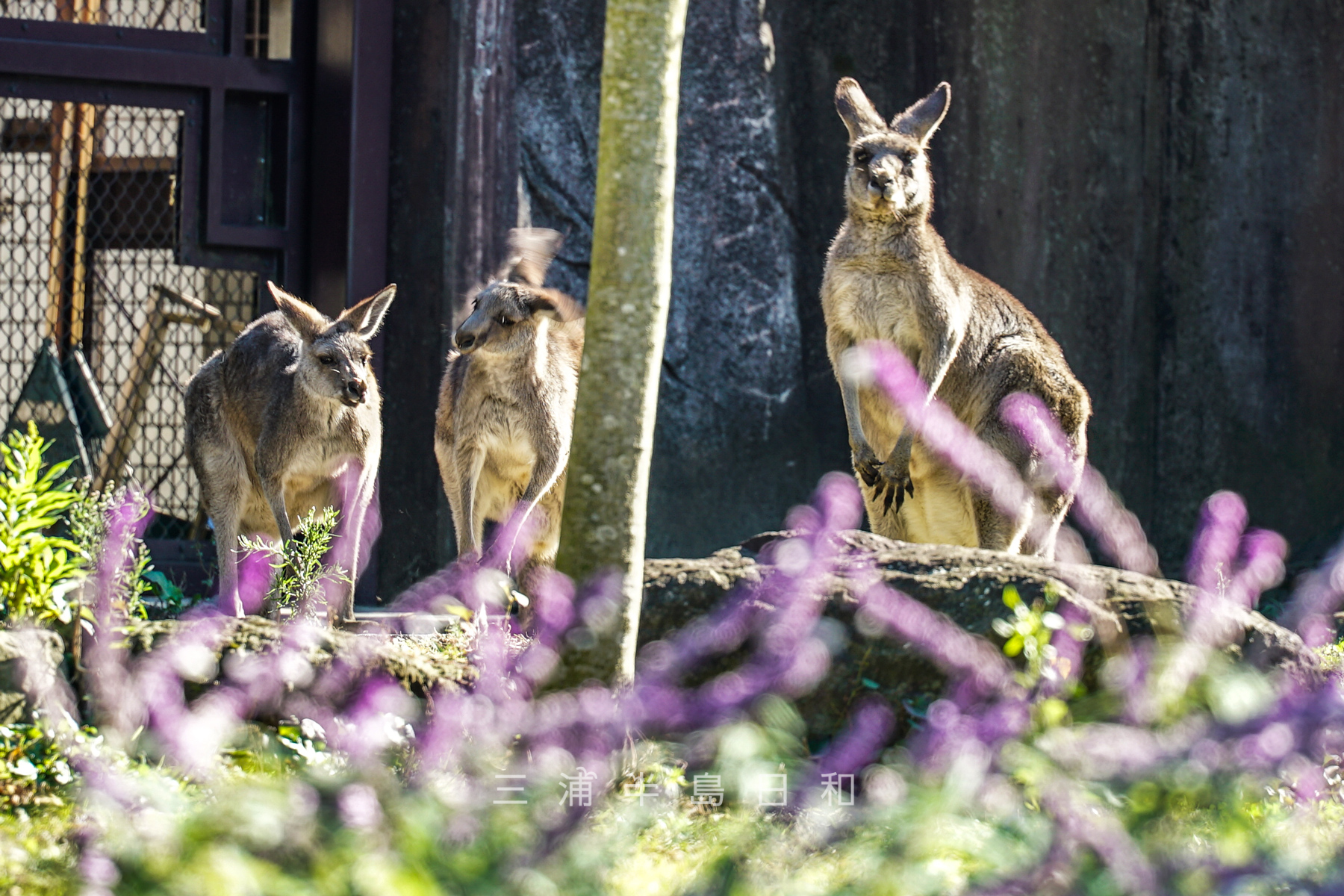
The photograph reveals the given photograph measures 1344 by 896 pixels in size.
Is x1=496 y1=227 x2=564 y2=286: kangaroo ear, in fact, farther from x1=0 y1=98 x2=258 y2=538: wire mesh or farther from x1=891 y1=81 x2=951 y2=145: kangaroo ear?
x1=0 y1=98 x2=258 y2=538: wire mesh

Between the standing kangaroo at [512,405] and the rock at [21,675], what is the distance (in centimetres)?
215

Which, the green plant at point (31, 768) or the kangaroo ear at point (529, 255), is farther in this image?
the kangaroo ear at point (529, 255)

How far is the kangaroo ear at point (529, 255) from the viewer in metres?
6.04

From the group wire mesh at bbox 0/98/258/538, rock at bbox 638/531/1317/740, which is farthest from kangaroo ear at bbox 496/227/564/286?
rock at bbox 638/531/1317/740


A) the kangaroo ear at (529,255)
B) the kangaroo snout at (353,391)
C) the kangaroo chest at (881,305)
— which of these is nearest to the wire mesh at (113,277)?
the kangaroo ear at (529,255)

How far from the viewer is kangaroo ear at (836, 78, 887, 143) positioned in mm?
5965

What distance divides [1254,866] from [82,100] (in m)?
6.24

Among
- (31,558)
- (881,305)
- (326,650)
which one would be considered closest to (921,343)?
Answer: (881,305)

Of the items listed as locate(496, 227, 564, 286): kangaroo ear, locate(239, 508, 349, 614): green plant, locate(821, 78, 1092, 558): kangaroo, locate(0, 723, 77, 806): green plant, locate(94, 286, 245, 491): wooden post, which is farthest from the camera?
locate(94, 286, 245, 491): wooden post

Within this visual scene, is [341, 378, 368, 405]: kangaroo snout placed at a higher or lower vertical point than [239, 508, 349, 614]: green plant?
higher

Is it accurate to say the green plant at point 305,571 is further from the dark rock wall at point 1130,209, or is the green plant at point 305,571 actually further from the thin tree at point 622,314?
the dark rock wall at point 1130,209

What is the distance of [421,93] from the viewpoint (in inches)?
274

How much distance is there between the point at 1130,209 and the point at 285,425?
4917 millimetres

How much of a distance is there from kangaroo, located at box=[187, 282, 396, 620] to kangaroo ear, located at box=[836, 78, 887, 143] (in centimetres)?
191
